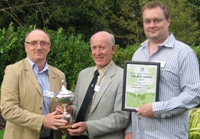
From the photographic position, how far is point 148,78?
331 cm

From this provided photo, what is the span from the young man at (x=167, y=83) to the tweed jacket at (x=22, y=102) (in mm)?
972

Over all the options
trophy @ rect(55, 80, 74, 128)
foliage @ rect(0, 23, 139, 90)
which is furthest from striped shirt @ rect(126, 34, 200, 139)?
foliage @ rect(0, 23, 139, 90)

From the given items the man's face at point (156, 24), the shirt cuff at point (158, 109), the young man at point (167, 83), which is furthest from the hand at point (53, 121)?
the man's face at point (156, 24)

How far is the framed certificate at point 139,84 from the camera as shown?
3273 mm

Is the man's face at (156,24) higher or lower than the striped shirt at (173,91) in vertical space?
higher

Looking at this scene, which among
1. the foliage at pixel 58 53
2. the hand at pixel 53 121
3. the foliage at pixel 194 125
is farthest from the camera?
the foliage at pixel 58 53

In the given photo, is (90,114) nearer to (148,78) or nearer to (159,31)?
(148,78)

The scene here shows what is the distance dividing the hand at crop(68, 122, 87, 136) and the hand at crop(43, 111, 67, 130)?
0.30 feet

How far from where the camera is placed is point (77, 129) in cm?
356

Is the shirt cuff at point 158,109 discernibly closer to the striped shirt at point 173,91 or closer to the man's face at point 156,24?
the striped shirt at point 173,91

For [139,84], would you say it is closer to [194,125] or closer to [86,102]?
[86,102]

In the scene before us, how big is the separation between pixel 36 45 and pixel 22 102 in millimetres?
573

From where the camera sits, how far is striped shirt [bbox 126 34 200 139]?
317 cm

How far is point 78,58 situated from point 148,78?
4.86 metres
